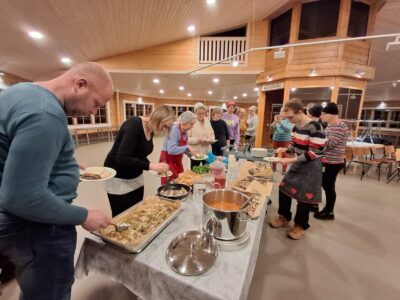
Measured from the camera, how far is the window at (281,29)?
573 centimetres

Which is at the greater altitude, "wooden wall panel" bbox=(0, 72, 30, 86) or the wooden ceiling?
the wooden ceiling

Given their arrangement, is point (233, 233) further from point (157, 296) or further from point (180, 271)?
point (157, 296)

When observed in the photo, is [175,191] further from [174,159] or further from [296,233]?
[296,233]

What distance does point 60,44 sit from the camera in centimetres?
468

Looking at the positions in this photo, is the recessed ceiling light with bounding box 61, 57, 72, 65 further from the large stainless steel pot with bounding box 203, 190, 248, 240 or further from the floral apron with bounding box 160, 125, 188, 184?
the large stainless steel pot with bounding box 203, 190, 248, 240

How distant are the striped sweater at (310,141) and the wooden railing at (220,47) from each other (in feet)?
17.0

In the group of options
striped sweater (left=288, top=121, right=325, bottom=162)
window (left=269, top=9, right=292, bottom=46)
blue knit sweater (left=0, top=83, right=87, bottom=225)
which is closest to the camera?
blue knit sweater (left=0, top=83, right=87, bottom=225)

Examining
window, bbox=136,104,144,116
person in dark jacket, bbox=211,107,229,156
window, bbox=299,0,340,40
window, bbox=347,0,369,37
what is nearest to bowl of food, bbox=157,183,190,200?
person in dark jacket, bbox=211,107,229,156

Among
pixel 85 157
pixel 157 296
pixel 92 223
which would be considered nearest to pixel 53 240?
pixel 92 223

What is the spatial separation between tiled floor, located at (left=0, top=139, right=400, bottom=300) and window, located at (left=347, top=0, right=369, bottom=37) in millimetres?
4770

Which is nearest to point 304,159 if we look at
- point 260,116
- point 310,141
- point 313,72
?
point 310,141

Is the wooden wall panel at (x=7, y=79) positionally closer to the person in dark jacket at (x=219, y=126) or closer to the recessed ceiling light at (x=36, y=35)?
the recessed ceiling light at (x=36, y=35)

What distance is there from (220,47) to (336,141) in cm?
516

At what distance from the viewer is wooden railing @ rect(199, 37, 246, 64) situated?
633cm
